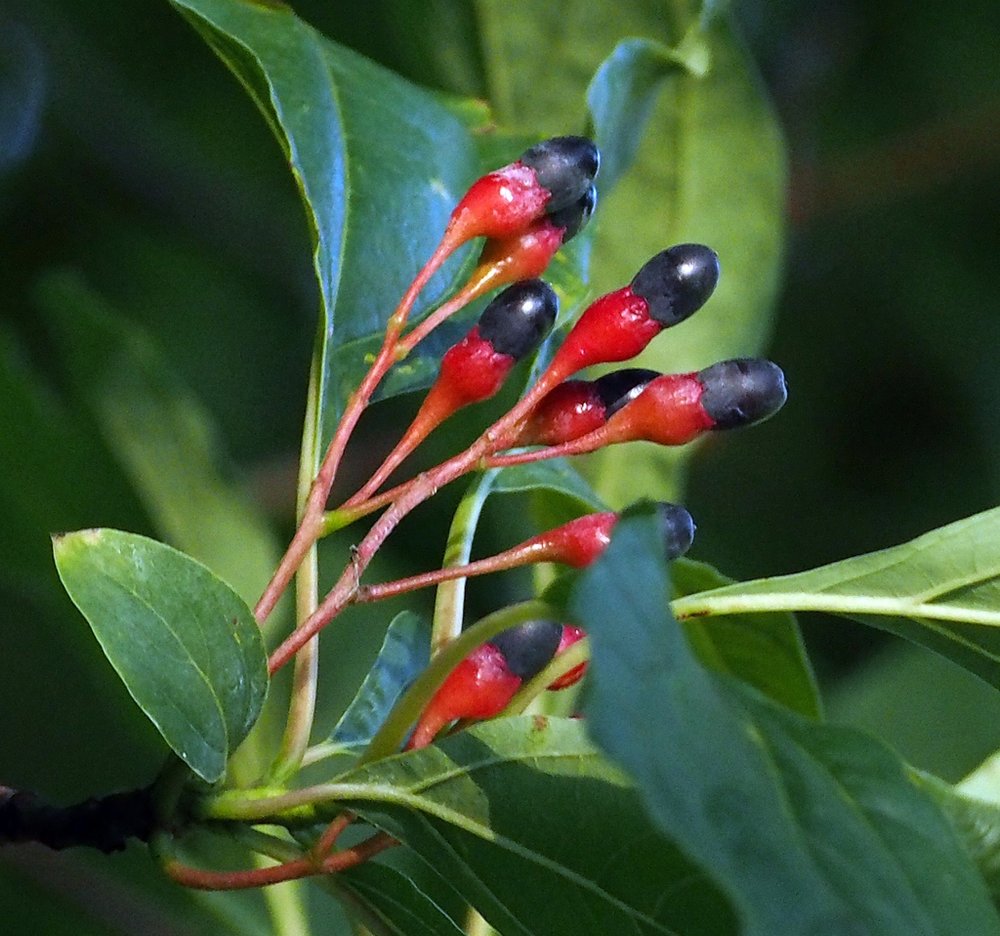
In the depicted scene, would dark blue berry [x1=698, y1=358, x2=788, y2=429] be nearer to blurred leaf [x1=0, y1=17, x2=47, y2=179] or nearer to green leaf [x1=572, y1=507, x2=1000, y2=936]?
green leaf [x1=572, y1=507, x2=1000, y2=936]

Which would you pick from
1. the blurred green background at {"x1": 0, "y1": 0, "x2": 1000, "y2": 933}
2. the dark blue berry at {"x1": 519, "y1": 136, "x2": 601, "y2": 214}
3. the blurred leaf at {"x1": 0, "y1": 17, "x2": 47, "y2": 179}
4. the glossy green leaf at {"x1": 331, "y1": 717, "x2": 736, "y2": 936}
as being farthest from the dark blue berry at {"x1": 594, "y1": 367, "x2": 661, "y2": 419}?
the blurred leaf at {"x1": 0, "y1": 17, "x2": 47, "y2": 179}

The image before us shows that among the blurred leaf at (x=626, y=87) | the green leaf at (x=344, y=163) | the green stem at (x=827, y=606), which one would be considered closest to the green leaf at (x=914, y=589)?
the green stem at (x=827, y=606)

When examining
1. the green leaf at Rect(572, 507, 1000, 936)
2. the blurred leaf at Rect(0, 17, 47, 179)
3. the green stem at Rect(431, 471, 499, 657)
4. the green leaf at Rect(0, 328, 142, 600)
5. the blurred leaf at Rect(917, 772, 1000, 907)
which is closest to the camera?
the green leaf at Rect(572, 507, 1000, 936)

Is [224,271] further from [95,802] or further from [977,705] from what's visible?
[95,802]

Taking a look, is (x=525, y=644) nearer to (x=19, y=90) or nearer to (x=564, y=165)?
(x=564, y=165)

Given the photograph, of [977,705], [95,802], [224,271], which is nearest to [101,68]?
[224,271]

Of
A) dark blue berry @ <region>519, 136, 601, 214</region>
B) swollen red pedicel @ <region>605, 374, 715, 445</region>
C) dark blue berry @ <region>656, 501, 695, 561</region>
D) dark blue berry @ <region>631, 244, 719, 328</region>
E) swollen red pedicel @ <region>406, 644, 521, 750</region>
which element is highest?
dark blue berry @ <region>519, 136, 601, 214</region>
